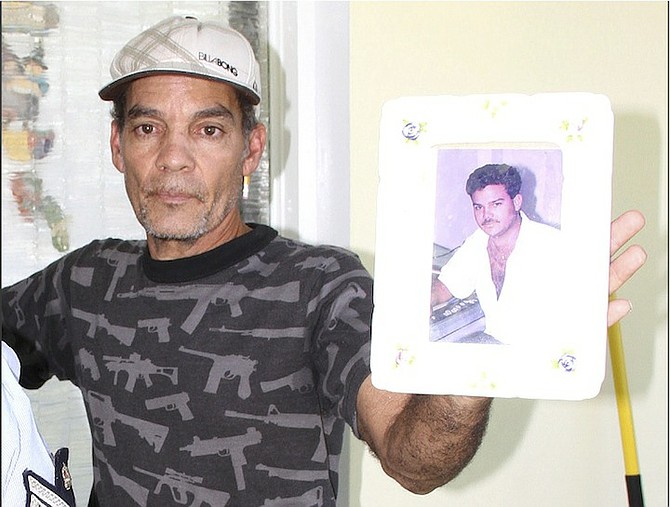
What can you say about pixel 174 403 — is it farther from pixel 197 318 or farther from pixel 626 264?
pixel 626 264

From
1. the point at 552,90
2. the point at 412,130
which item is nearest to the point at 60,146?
the point at 552,90

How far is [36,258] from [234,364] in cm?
62

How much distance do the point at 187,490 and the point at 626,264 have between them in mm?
693

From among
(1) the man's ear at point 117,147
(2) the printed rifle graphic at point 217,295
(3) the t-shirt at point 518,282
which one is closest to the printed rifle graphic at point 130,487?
(2) the printed rifle graphic at point 217,295

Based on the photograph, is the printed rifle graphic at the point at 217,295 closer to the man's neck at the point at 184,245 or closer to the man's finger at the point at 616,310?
the man's neck at the point at 184,245

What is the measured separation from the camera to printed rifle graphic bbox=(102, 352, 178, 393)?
1272 mm

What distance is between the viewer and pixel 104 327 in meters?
1.34

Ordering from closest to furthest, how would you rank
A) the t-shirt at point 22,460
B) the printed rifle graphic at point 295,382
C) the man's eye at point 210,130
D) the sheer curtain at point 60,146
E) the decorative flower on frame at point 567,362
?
the t-shirt at point 22,460, the decorative flower on frame at point 567,362, the printed rifle graphic at point 295,382, the man's eye at point 210,130, the sheer curtain at point 60,146

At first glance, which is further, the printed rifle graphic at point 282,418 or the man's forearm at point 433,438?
the printed rifle graphic at point 282,418

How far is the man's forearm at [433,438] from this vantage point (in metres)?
0.86

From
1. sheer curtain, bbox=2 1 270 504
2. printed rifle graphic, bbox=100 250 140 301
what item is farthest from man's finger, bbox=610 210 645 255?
sheer curtain, bbox=2 1 270 504

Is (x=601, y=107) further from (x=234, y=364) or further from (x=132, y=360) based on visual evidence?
(x=132, y=360)

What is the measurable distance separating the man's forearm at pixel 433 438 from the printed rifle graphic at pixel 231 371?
28 centimetres

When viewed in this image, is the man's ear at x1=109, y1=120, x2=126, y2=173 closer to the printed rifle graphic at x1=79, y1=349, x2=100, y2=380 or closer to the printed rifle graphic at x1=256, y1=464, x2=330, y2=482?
the printed rifle graphic at x1=79, y1=349, x2=100, y2=380
